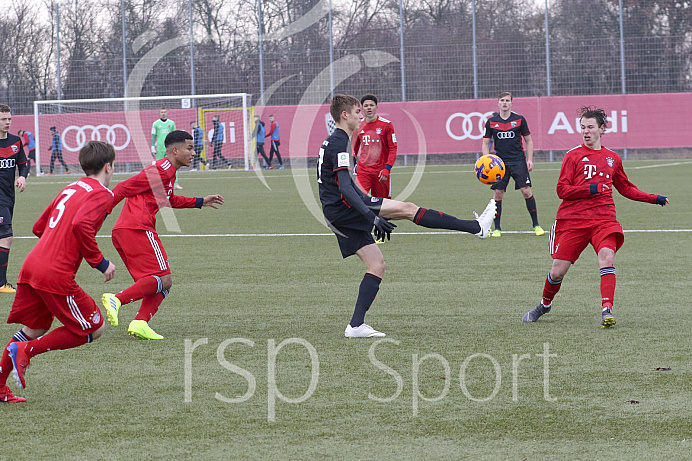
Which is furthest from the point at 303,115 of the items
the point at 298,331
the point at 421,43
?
the point at 298,331

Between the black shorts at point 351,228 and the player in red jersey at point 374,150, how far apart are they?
240 inches

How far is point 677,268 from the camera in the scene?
9461 millimetres

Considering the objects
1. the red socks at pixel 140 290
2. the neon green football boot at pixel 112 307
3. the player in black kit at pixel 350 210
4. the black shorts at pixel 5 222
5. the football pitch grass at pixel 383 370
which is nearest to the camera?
the football pitch grass at pixel 383 370

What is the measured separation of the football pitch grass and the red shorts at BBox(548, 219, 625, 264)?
21.3 inches

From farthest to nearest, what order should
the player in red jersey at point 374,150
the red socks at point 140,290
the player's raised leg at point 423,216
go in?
the player in red jersey at point 374,150
the player's raised leg at point 423,216
the red socks at point 140,290

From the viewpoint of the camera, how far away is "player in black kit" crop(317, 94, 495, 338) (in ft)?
21.1

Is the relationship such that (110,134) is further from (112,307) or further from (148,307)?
(112,307)

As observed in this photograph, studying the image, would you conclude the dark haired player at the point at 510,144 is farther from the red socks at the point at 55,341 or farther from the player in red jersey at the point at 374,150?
the red socks at the point at 55,341

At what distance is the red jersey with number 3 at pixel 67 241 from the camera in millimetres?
4738

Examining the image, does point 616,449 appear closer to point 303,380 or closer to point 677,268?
point 303,380

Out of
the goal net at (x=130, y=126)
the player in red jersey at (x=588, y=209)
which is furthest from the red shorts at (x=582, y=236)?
the goal net at (x=130, y=126)

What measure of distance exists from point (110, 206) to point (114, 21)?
3355 centimetres

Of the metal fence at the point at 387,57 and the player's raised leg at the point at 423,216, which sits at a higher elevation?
the metal fence at the point at 387,57

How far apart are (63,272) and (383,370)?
199 centimetres
